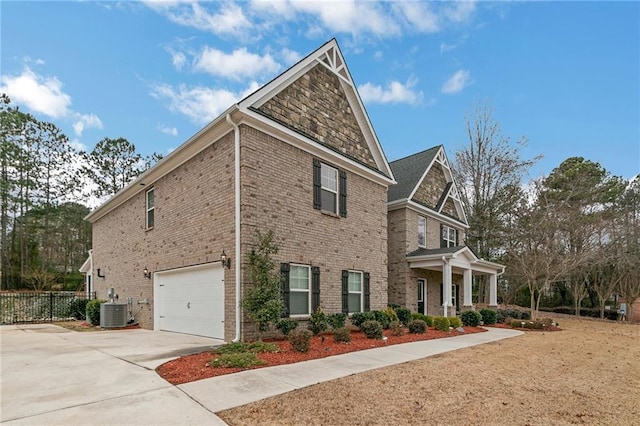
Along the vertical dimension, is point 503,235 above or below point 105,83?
below

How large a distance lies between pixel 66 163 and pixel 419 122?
97.5 feet

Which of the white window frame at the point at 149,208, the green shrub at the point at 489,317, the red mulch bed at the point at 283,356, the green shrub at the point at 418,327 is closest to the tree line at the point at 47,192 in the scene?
the white window frame at the point at 149,208

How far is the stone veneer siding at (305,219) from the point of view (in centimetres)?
983

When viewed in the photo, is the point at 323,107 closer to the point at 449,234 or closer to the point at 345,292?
the point at 345,292

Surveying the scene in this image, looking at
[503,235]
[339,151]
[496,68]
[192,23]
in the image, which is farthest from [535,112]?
[192,23]

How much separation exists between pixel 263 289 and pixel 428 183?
13195 mm

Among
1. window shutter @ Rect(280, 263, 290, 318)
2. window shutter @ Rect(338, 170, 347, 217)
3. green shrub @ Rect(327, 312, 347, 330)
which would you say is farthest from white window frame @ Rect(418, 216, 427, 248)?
window shutter @ Rect(280, 263, 290, 318)

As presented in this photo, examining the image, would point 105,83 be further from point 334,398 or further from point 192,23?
point 334,398

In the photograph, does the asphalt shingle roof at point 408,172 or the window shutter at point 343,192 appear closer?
the window shutter at point 343,192

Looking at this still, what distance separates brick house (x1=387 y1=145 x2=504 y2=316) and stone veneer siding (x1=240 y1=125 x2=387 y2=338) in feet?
9.68

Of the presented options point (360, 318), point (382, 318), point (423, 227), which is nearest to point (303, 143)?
point (360, 318)

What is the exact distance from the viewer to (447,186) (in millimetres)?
21375

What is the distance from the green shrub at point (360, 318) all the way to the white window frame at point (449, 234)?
9935 millimetres

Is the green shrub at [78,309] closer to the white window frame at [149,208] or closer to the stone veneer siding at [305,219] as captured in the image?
the white window frame at [149,208]
